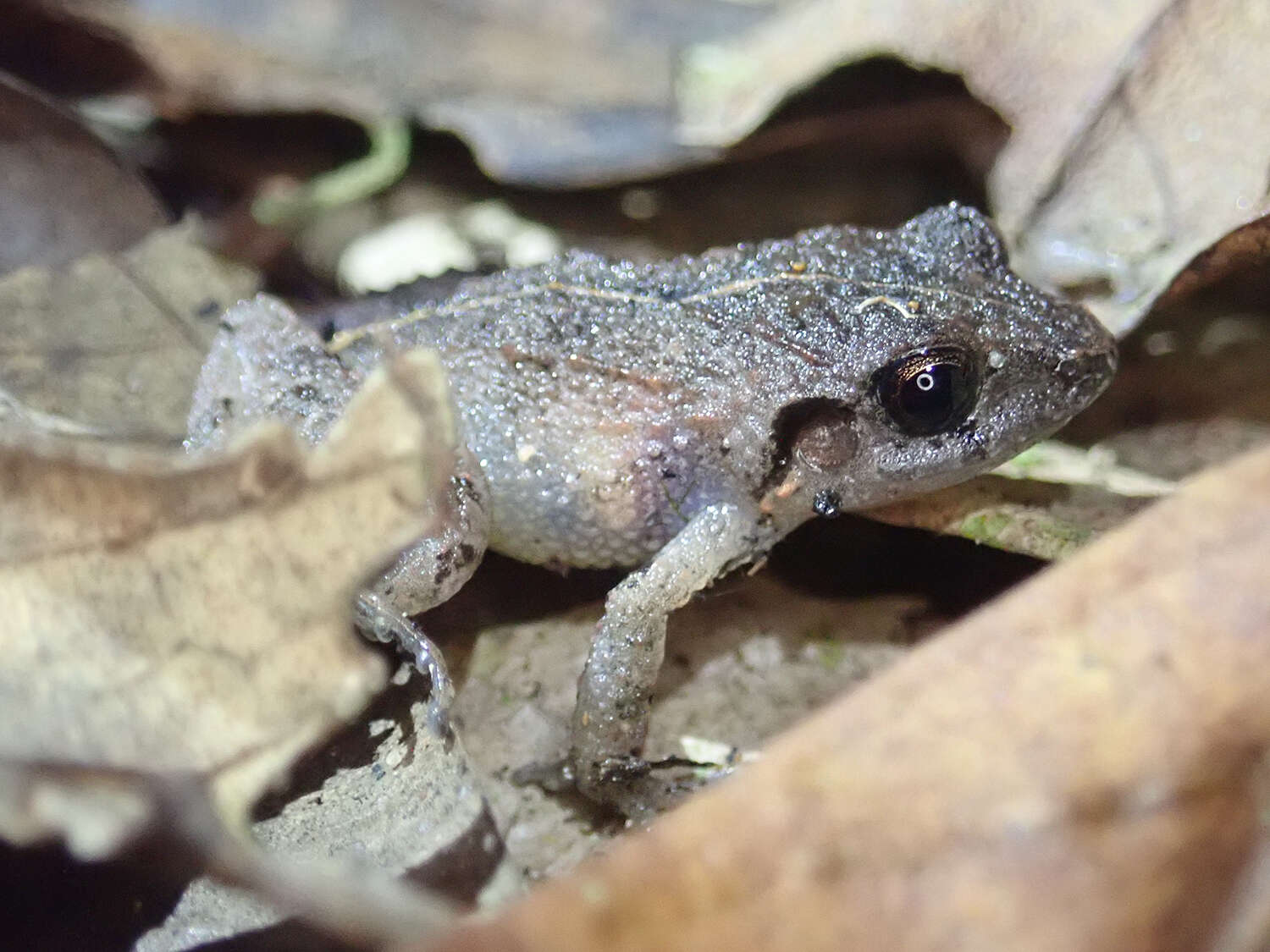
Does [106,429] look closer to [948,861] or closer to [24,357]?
[24,357]

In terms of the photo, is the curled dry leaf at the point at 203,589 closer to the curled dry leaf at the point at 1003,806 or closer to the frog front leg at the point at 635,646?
the curled dry leaf at the point at 1003,806

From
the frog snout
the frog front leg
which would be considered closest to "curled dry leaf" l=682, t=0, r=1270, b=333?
the frog snout

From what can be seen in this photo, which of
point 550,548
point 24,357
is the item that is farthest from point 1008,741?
point 24,357

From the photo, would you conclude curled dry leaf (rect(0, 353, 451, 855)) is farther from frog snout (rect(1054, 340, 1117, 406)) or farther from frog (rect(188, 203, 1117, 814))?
frog snout (rect(1054, 340, 1117, 406))

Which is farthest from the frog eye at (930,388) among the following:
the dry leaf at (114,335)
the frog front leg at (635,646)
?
the dry leaf at (114,335)

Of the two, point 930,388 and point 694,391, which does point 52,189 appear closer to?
point 694,391
